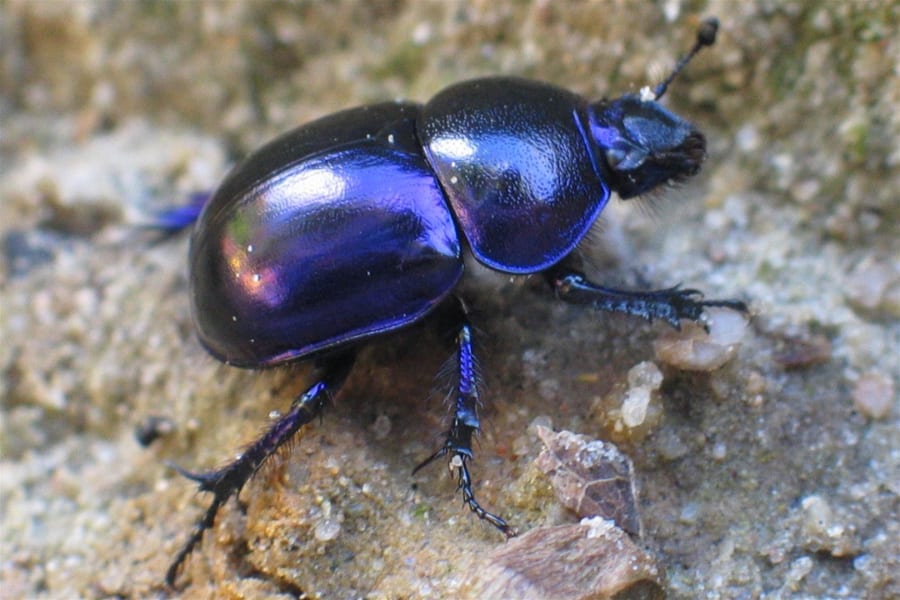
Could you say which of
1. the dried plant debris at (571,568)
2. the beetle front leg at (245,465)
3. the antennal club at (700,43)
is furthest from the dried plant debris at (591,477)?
the antennal club at (700,43)

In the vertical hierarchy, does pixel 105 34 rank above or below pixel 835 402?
below

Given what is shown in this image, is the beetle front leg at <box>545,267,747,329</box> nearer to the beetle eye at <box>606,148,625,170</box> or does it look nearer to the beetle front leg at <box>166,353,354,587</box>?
the beetle eye at <box>606,148,625,170</box>

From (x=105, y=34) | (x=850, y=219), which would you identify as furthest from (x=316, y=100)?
(x=850, y=219)

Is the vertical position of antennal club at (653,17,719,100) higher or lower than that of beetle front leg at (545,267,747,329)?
higher

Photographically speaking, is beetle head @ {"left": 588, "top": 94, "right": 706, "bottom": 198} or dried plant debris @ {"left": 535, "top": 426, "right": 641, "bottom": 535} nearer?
dried plant debris @ {"left": 535, "top": 426, "right": 641, "bottom": 535}

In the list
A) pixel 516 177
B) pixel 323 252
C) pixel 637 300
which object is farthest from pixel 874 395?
pixel 323 252

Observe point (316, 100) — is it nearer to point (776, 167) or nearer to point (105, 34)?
point (105, 34)

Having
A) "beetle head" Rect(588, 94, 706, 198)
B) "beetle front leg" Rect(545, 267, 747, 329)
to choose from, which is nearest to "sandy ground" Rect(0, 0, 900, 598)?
"beetle front leg" Rect(545, 267, 747, 329)

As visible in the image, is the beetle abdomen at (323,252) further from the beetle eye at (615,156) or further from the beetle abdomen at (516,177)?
the beetle eye at (615,156)
